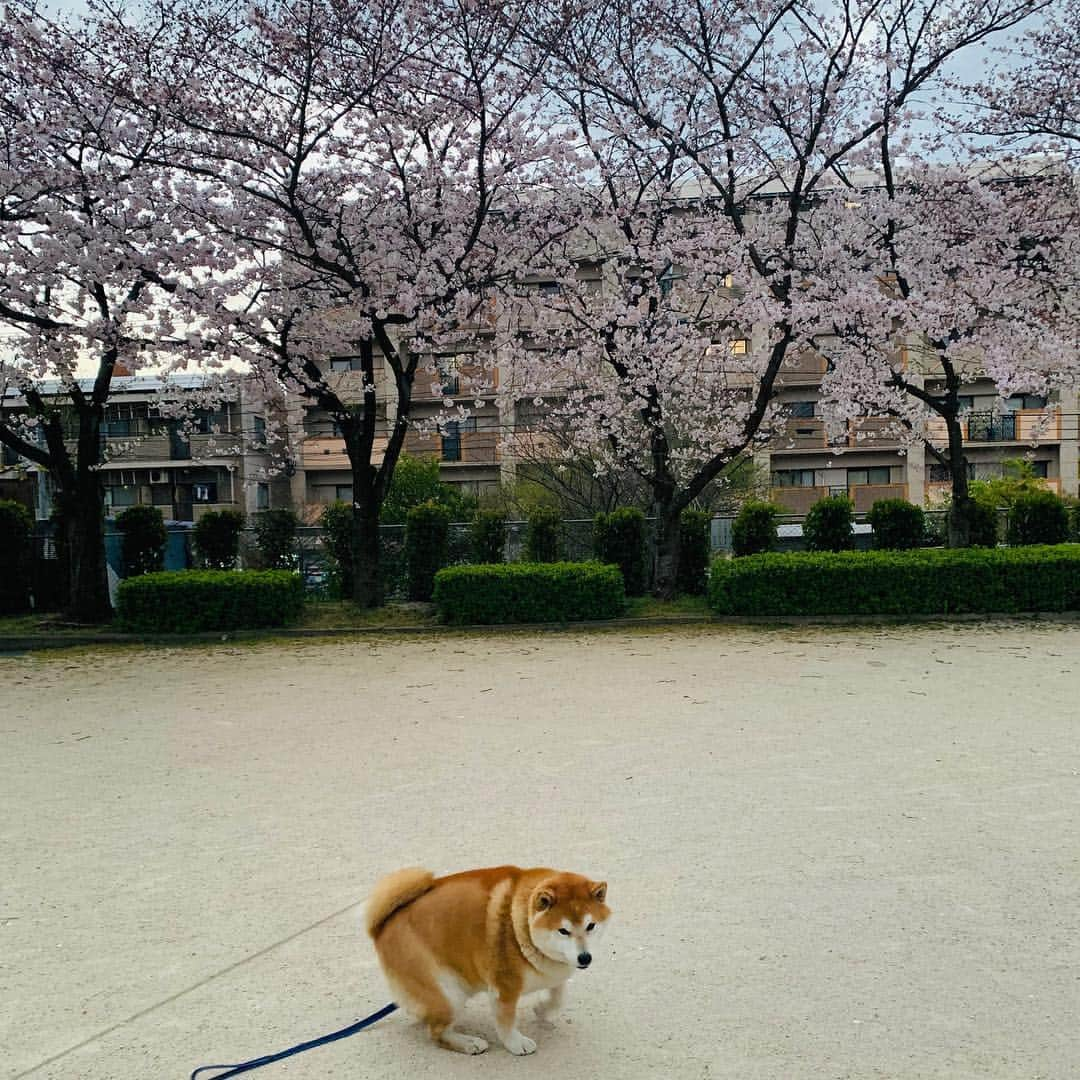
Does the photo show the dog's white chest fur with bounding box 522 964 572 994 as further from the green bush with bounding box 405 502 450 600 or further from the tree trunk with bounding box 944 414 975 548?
the tree trunk with bounding box 944 414 975 548

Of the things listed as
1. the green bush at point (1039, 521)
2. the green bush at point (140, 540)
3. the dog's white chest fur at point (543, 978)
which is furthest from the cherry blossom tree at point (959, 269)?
the dog's white chest fur at point (543, 978)

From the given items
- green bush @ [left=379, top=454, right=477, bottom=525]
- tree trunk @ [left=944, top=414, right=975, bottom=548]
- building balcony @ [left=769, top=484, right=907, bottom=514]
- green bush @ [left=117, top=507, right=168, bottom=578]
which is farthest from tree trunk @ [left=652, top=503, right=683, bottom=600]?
building balcony @ [left=769, top=484, right=907, bottom=514]

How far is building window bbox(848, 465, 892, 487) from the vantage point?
35312mm

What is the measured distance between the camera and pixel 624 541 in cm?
1471

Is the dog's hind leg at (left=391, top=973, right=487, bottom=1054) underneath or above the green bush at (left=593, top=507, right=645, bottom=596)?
underneath

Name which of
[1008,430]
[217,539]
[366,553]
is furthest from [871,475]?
[217,539]

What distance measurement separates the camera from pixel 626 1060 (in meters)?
2.51

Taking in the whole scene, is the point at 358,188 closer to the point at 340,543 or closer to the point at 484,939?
the point at 340,543

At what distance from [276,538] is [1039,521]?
1195cm

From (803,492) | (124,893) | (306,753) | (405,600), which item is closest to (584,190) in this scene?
(405,600)

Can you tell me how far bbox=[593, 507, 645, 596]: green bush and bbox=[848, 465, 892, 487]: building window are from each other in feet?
74.6

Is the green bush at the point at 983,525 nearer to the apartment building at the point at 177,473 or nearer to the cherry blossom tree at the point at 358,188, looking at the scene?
the cherry blossom tree at the point at 358,188

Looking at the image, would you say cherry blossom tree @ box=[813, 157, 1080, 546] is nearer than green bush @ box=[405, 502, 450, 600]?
Yes

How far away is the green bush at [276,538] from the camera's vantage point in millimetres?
15469
